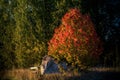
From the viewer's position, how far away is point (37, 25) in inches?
1205

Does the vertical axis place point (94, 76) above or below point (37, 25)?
below

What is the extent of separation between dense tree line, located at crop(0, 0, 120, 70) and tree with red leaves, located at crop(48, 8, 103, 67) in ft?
15.4

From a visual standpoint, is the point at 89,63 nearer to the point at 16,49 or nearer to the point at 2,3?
the point at 16,49

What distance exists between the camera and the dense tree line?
30.8 metres

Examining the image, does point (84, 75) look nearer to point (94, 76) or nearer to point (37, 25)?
point (94, 76)

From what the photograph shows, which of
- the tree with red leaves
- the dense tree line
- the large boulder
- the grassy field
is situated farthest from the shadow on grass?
the dense tree line

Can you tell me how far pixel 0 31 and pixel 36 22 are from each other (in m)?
5.25

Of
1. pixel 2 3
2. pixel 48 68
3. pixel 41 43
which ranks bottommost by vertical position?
pixel 48 68

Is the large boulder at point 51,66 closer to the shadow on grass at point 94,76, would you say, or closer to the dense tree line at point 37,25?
the shadow on grass at point 94,76

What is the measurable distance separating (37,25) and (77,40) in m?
7.00

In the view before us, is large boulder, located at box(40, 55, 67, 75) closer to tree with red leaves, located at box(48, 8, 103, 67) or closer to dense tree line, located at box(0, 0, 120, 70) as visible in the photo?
tree with red leaves, located at box(48, 8, 103, 67)

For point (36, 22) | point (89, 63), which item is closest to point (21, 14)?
point (36, 22)

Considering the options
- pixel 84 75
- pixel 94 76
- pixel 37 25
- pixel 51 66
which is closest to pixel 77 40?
pixel 84 75

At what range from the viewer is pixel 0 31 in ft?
112
